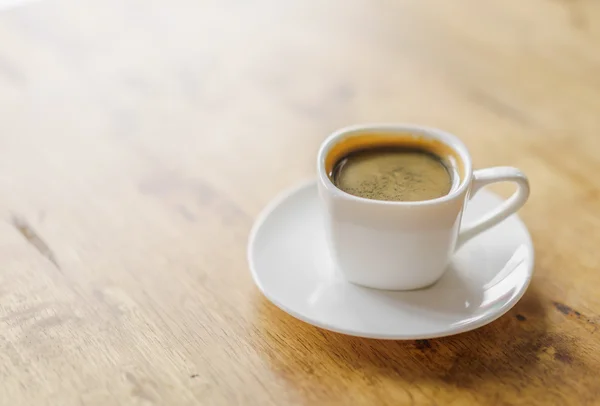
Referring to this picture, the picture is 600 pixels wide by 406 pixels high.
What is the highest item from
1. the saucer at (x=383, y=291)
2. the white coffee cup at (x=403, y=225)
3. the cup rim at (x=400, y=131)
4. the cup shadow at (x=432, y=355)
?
the cup rim at (x=400, y=131)

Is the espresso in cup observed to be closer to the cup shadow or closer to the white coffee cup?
the white coffee cup

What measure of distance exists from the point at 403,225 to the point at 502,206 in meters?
0.14

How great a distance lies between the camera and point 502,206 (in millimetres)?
746

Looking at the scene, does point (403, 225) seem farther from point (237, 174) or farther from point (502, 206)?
point (237, 174)

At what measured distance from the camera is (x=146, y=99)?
3.47ft

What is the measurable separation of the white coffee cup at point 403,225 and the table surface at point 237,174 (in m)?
0.07

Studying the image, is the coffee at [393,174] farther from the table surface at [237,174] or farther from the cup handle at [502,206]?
the table surface at [237,174]

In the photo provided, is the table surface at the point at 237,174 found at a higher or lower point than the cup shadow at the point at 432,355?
higher

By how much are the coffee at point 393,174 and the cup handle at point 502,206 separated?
0.03m

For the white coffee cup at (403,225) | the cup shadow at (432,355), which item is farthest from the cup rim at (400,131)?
the cup shadow at (432,355)

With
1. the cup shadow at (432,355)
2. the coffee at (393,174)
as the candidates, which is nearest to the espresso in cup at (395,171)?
the coffee at (393,174)

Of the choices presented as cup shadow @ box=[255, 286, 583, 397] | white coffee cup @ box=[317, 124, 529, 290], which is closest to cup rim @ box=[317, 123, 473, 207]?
white coffee cup @ box=[317, 124, 529, 290]

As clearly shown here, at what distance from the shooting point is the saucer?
678mm

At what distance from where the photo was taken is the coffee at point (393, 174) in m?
0.72
